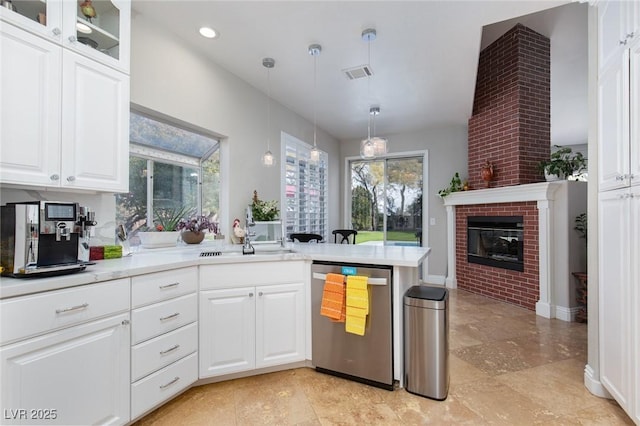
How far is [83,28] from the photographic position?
1.73 meters

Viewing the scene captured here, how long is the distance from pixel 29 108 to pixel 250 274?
1496 millimetres

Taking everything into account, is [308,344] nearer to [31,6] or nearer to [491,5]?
[31,6]

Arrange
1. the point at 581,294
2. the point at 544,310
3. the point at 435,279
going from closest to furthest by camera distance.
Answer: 1. the point at 581,294
2. the point at 544,310
3. the point at 435,279

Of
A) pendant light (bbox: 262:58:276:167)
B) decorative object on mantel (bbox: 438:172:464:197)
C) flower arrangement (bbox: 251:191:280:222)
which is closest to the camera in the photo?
pendant light (bbox: 262:58:276:167)

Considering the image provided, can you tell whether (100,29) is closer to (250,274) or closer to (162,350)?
(250,274)

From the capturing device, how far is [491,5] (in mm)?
2238

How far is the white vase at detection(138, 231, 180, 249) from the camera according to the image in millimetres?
2504

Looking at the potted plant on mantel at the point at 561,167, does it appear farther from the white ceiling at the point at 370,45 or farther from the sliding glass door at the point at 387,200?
the sliding glass door at the point at 387,200

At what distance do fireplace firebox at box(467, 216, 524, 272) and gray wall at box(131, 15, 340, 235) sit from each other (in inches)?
123

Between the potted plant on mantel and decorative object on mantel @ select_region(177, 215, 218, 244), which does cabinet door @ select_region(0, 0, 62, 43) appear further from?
the potted plant on mantel

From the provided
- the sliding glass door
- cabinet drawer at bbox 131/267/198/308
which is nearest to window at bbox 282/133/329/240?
the sliding glass door

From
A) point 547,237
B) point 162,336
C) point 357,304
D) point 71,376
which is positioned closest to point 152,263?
point 162,336

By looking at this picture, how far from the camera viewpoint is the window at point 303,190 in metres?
4.30

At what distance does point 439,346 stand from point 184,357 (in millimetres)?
1627
